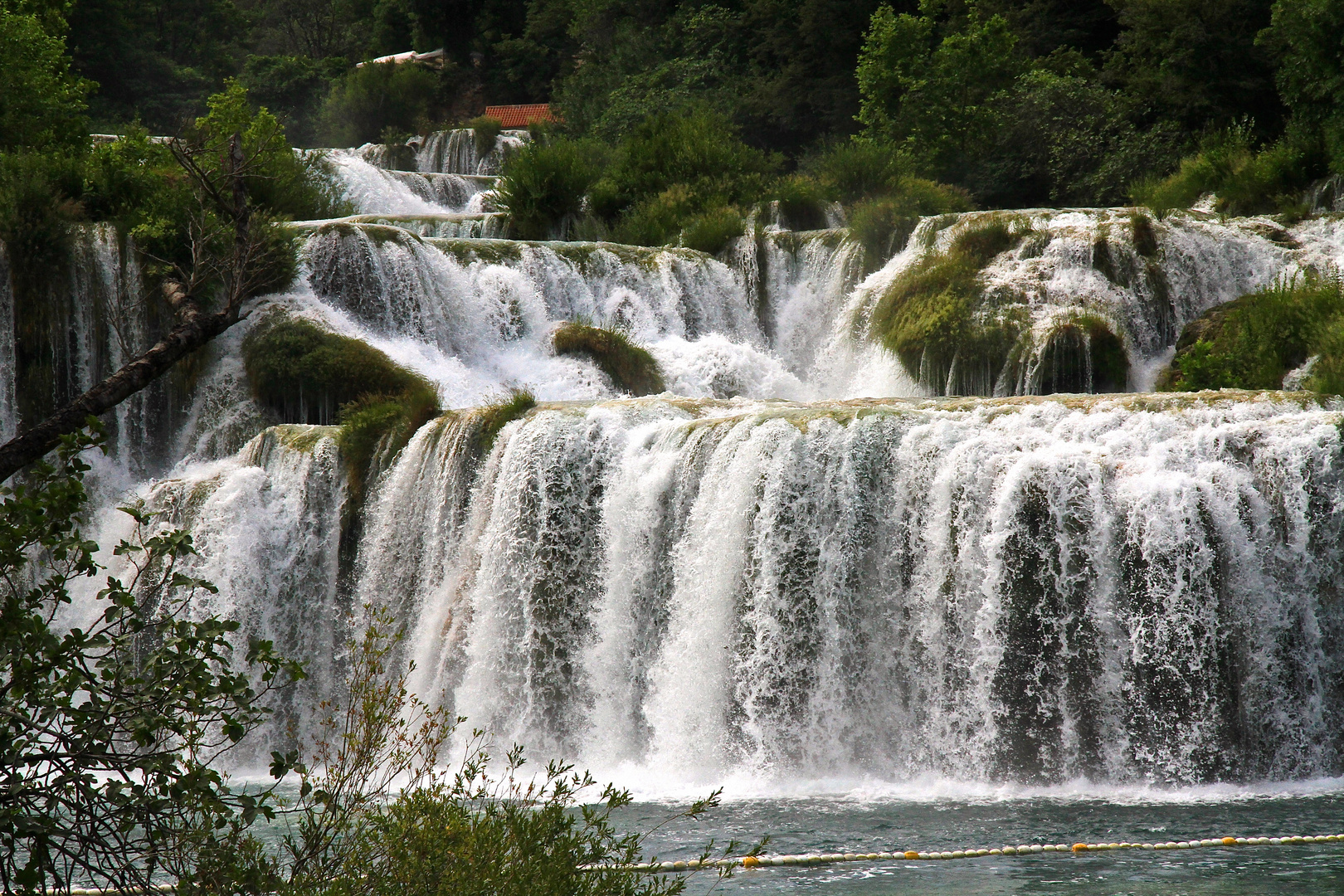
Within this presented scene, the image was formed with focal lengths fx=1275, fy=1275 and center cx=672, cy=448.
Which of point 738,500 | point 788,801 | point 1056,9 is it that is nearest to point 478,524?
point 738,500

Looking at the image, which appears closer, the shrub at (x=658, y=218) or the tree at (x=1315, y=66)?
the tree at (x=1315, y=66)

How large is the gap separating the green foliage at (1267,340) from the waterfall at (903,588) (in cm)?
311

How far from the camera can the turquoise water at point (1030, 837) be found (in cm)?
686

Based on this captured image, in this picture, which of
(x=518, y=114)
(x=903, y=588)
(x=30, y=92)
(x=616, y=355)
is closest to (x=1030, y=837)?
(x=903, y=588)

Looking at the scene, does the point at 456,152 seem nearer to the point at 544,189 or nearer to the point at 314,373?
the point at 544,189

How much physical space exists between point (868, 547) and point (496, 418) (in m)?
3.95

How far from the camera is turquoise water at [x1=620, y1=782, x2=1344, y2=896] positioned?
686 cm

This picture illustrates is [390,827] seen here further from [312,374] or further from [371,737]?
[312,374]

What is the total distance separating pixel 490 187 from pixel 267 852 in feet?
67.4

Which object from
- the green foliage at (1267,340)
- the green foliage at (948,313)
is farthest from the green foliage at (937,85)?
the green foliage at (1267,340)

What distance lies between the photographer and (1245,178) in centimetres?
1800

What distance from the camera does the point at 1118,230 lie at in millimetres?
16250

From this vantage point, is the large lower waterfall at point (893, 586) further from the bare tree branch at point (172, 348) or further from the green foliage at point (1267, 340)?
the bare tree branch at point (172, 348)

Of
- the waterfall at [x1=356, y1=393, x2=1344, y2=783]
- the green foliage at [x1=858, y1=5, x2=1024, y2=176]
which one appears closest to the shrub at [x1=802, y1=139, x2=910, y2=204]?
the green foliage at [x1=858, y1=5, x2=1024, y2=176]
